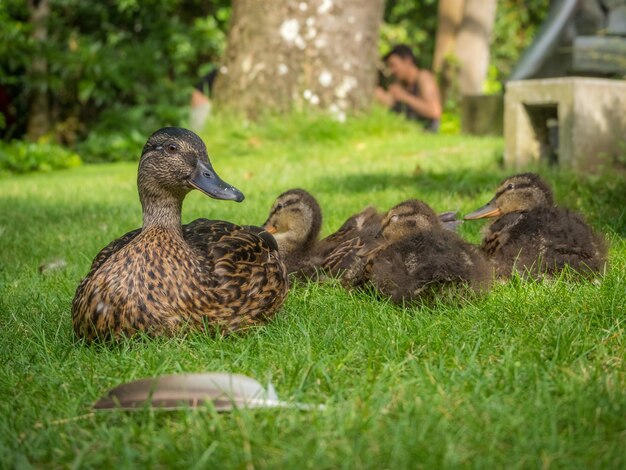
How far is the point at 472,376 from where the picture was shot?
9.02 ft

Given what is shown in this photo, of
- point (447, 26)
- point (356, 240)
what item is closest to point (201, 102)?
point (447, 26)

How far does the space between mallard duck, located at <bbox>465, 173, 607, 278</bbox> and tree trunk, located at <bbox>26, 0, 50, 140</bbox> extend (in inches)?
418

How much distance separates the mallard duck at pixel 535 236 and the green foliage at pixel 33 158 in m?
9.28

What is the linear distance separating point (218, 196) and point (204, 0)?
573 inches

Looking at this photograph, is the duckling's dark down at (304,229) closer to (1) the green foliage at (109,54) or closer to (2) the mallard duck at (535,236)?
(2) the mallard duck at (535,236)

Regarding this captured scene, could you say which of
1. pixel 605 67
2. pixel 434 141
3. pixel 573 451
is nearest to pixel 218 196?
pixel 573 451

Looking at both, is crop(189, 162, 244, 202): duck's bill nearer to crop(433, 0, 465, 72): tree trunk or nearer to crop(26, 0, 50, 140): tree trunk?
crop(26, 0, 50, 140): tree trunk

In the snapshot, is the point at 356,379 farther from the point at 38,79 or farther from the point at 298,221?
the point at 38,79

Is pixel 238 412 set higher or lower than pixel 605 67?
lower

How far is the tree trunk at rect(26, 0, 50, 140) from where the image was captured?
44.4ft

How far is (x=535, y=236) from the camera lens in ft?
13.8

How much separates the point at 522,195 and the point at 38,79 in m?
10.7

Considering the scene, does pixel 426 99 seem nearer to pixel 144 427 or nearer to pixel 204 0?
pixel 204 0

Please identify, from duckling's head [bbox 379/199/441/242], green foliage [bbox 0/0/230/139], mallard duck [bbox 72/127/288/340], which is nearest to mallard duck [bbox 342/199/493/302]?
duckling's head [bbox 379/199/441/242]
